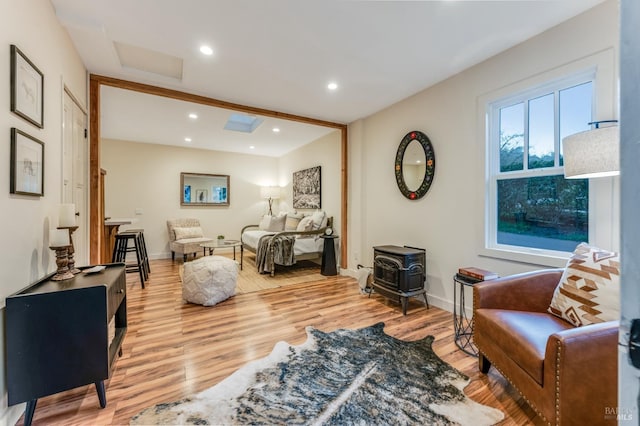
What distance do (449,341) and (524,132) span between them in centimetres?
198

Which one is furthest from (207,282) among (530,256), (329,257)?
(530,256)

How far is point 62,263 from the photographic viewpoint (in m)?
1.77

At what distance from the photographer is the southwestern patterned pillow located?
4.87 ft

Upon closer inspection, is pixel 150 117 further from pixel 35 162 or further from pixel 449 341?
pixel 449 341

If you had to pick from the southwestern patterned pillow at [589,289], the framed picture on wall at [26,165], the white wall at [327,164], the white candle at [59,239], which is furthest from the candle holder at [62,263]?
the white wall at [327,164]

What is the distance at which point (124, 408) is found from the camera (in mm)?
1587

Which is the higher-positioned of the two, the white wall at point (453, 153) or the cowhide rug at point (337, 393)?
the white wall at point (453, 153)

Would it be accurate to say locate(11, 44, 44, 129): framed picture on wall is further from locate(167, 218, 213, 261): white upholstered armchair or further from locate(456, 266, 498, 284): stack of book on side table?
locate(167, 218, 213, 261): white upholstered armchair

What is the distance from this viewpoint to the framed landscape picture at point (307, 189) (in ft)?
18.1

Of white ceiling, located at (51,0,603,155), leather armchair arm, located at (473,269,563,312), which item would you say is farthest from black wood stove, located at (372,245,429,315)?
white ceiling, located at (51,0,603,155)

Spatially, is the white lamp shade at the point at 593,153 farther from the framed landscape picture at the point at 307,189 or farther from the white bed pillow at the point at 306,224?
the framed landscape picture at the point at 307,189

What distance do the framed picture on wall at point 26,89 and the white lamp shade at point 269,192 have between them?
499 centimetres

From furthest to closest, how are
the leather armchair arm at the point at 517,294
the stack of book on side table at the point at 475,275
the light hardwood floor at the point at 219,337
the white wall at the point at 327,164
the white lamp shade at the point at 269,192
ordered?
1. the white lamp shade at the point at 269,192
2. the white wall at the point at 327,164
3. the stack of book on side table at the point at 475,275
4. the leather armchair arm at the point at 517,294
5. the light hardwood floor at the point at 219,337

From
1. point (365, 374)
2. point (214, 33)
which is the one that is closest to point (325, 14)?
point (214, 33)
